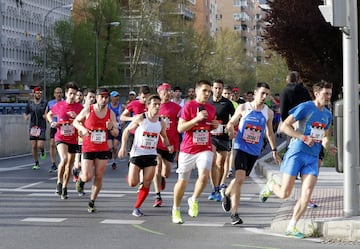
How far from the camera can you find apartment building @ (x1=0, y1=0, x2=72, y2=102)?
82.6m

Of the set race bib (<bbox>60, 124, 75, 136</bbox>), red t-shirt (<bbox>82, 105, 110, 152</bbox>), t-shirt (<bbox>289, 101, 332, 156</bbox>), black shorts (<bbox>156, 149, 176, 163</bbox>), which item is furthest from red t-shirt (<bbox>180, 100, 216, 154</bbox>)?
race bib (<bbox>60, 124, 75, 136</bbox>)

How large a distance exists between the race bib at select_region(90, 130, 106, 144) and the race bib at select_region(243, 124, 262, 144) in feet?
8.12

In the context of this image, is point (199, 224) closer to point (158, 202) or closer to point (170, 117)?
point (158, 202)

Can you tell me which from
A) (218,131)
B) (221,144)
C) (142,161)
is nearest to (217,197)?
(221,144)

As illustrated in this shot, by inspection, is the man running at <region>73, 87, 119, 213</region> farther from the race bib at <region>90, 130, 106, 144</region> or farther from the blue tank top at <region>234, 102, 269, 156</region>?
the blue tank top at <region>234, 102, 269, 156</region>

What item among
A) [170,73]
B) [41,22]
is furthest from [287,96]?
[41,22]

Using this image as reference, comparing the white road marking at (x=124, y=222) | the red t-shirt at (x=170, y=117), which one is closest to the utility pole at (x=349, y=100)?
the white road marking at (x=124, y=222)

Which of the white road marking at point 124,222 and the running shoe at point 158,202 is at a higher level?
the running shoe at point 158,202

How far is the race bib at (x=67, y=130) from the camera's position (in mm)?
15594

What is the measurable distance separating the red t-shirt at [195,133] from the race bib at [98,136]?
1.79 metres

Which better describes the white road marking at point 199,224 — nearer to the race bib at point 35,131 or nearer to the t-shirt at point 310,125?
the t-shirt at point 310,125

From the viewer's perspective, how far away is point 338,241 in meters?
10.1

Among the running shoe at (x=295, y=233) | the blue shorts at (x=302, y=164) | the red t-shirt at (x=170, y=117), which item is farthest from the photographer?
the red t-shirt at (x=170, y=117)

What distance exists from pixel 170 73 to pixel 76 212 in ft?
203
